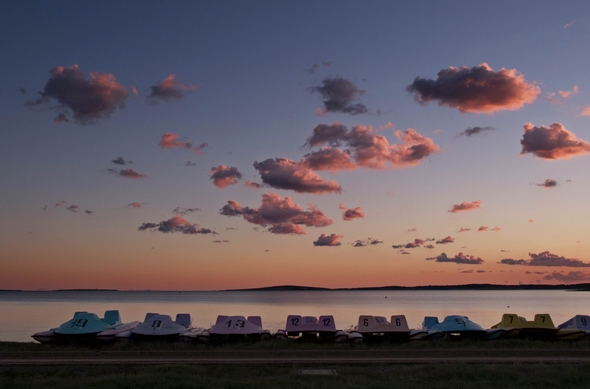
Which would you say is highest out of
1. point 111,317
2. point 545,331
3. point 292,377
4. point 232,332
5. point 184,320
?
point 111,317

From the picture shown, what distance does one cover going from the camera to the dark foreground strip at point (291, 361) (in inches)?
765

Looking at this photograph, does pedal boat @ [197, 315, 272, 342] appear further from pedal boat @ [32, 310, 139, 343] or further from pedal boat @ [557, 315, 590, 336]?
pedal boat @ [557, 315, 590, 336]

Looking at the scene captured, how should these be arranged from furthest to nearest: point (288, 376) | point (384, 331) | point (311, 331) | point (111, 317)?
point (111, 317) → point (311, 331) → point (384, 331) → point (288, 376)

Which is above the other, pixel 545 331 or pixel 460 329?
pixel 460 329

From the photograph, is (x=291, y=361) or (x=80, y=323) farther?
(x=80, y=323)

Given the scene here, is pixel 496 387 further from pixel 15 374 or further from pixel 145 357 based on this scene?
pixel 15 374

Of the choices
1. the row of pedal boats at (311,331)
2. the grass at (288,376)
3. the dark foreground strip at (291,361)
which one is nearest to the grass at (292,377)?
the grass at (288,376)

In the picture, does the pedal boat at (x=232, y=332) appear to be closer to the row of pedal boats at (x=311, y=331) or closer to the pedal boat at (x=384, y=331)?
the row of pedal boats at (x=311, y=331)

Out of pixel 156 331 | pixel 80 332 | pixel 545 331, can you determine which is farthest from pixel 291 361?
pixel 545 331

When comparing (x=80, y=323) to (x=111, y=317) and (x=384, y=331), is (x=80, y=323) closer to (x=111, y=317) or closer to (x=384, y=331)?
(x=111, y=317)

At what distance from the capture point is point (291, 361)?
19844mm

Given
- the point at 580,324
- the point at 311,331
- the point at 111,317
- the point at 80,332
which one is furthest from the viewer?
the point at 111,317

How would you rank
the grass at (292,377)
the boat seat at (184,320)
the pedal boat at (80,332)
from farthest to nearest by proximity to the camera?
the boat seat at (184,320) < the pedal boat at (80,332) < the grass at (292,377)

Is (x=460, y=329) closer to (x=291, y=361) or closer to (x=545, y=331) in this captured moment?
(x=545, y=331)
